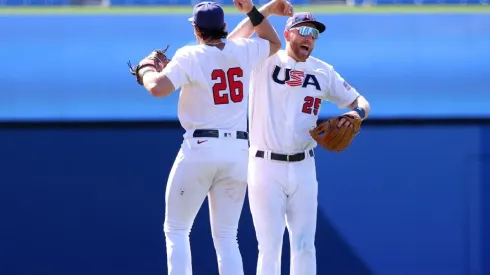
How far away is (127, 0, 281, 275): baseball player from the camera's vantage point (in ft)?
15.1

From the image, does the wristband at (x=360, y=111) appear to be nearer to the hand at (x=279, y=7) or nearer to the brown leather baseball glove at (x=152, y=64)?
the hand at (x=279, y=7)

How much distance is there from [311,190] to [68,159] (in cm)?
186

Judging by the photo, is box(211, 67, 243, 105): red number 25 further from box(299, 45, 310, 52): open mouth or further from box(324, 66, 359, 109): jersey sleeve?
box(324, 66, 359, 109): jersey sleeve

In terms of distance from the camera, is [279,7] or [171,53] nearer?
[279,7]

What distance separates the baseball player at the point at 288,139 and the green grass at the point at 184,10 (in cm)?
156

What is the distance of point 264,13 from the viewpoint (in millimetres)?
5164

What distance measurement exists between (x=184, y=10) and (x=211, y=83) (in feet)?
6.94

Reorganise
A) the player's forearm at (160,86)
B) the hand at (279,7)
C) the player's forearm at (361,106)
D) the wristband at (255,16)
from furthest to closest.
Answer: the player's forearm at (361,106) < the hand at (279,7) < the wristband at (255,16) < the player's forearm at (160,86)

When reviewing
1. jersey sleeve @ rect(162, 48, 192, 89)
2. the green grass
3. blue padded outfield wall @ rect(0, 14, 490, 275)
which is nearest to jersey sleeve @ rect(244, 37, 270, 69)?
jersey sleeve @ rect(162, 48, 192, 89)

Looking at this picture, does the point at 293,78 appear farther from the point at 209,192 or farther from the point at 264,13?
the point at 209,192

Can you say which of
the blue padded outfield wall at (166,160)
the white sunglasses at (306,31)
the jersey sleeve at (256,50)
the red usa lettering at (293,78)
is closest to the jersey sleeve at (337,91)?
the red usa lettering at (293,78)

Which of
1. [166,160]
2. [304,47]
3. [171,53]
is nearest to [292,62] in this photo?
[304,47]

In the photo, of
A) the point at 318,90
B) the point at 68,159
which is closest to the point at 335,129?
the point at 318,90

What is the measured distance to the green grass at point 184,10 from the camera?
6539mm
